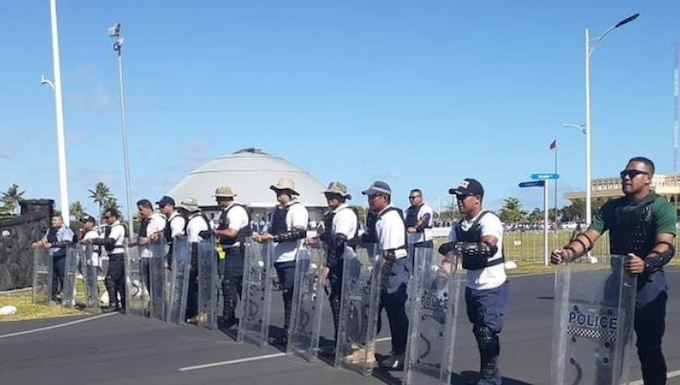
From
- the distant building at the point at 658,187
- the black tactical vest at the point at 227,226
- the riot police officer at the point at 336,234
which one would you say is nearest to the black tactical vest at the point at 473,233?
the riot police officer at the point at 336,234

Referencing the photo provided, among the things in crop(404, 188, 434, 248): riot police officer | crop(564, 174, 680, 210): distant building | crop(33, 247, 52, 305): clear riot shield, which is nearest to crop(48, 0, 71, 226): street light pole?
crop(33, 247, 52, 305): clear riot shield

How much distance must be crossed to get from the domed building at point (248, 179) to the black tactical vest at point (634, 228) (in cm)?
6118

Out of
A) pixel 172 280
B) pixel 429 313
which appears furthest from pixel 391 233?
pixel 172 280

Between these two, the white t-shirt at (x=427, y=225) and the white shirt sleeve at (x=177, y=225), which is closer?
the white shirt sleeve at (x=177, y=225)

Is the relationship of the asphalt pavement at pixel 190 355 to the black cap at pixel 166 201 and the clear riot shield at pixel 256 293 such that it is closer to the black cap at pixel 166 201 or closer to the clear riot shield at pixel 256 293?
the clear riot shield at pixel 256 293

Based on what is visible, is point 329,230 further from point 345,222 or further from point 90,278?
point 90,278

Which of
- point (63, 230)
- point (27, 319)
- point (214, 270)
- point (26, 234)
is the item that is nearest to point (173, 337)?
point (214, 270)

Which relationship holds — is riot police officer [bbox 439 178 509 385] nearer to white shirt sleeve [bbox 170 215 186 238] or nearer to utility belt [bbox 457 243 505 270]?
utility belt [bbox 457 243 505 270]

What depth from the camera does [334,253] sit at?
837 cm

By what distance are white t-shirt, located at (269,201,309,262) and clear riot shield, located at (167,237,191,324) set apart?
2.35 m

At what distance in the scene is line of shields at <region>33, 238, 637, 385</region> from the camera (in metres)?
5.55

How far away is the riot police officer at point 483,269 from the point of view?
647 cm

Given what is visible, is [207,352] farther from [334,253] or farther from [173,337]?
[334,253]

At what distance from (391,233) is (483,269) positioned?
138 centimetres
